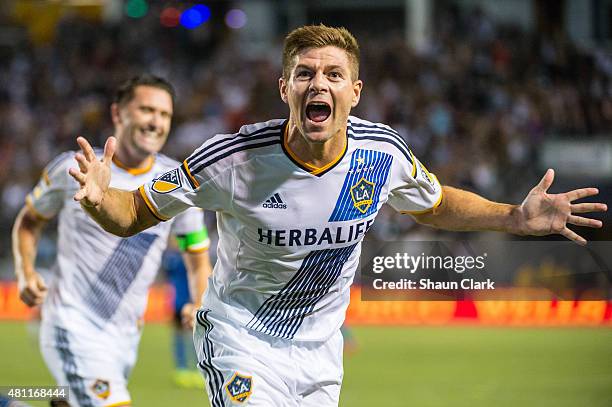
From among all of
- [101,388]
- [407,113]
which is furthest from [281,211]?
[407,113]

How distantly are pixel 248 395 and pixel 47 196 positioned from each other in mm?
2398

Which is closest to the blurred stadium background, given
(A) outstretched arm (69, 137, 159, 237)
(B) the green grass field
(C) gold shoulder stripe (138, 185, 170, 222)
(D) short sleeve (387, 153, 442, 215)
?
(B) the green grass field

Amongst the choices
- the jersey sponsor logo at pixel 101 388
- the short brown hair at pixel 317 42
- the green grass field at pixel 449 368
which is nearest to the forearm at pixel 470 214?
the short brown hair at pixel 317 42

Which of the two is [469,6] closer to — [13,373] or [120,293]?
[13,373]

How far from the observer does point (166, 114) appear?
6.00 meters

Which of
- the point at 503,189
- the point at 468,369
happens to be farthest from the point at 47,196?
the point at 503,189

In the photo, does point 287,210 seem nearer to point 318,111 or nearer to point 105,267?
point 318,111

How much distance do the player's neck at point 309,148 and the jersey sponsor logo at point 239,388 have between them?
38.2 inches

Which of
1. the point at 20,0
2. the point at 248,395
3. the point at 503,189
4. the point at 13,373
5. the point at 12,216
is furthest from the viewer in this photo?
the point at 20,0

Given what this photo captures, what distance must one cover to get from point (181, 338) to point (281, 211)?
A: 6.51 metres

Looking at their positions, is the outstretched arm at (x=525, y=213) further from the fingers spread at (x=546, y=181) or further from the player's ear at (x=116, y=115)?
the player's ear at (x=116, y=115)

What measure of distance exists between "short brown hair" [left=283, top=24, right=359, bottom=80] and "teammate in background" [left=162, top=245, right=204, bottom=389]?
5.66 m

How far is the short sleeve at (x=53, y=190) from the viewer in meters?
5.89

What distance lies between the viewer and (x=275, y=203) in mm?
4227
